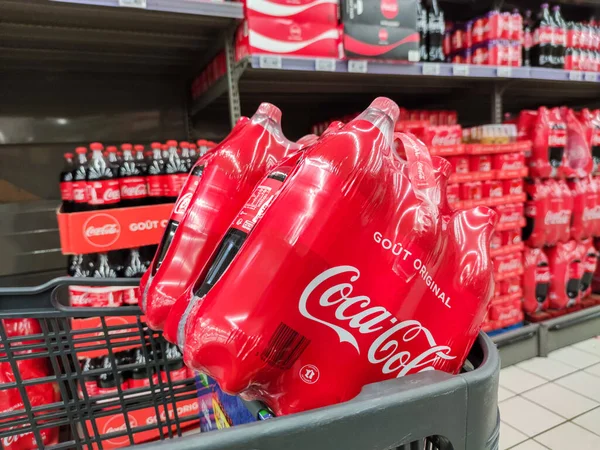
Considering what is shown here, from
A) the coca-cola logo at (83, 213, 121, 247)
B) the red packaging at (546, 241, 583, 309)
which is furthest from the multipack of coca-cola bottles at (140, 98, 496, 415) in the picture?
the red packaging at (546, 241, 583, 309)

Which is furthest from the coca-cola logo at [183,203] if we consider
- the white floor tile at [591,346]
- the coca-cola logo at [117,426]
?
the white floor tile at [591,346]

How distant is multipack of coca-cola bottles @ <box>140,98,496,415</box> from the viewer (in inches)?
19.6

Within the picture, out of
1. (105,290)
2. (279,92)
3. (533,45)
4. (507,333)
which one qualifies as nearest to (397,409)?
(105,290)

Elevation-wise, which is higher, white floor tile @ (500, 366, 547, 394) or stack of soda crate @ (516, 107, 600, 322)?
stack of soda crate @ (516, 107, 600, 322)

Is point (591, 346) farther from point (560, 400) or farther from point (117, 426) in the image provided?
point (117, 426)

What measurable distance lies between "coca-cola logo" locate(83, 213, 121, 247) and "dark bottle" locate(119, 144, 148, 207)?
0.12m

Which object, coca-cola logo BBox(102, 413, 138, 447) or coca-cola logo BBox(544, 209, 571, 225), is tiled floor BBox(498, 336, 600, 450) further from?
coca-cola logo BBox(102, 413, 138, 447)

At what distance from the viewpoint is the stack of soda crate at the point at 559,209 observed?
2.29m

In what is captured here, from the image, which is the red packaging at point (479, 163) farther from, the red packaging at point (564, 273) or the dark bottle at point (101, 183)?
the dark bottle at point (101, 183)

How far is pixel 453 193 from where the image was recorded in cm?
203

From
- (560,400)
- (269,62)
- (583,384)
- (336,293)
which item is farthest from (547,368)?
(336,293)

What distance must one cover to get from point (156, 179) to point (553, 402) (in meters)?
1.93

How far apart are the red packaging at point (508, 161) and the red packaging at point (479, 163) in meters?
0.06

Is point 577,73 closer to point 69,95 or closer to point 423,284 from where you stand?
point 423,284
